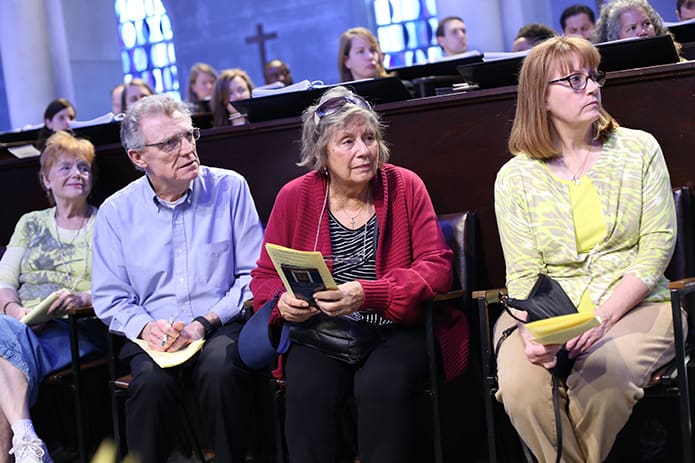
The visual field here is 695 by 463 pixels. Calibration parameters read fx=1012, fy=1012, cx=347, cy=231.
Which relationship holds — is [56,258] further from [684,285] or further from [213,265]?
[684,285]

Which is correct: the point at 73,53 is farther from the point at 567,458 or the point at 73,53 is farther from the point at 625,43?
the point at 567,458

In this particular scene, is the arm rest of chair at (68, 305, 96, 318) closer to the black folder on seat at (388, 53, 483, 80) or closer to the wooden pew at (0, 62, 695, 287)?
the wooden pew at (0, 62, 695, 287)

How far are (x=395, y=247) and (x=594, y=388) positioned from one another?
0.86 meters

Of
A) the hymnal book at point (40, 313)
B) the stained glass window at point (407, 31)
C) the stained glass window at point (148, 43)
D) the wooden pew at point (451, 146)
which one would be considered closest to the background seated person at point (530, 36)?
the wooden pew at point (451, 146)

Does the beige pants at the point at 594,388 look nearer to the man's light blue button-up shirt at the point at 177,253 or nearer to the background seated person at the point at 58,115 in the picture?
the man's light blue button-up shirt at the point at 177,253

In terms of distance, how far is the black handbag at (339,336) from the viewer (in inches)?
130

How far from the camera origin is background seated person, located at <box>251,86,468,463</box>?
3201 millimetres

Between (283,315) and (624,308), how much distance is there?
3.58 ft

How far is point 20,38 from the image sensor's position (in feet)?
32.4

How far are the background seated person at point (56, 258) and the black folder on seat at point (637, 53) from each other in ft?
7.27

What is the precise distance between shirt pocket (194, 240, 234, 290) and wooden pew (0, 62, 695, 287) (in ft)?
1.66

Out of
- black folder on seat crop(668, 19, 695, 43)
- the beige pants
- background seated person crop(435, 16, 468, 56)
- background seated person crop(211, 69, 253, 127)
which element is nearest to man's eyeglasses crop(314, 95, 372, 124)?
the beige pants

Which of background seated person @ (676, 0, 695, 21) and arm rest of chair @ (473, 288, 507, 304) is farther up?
background seated person @ (676, 0, 695, 21)

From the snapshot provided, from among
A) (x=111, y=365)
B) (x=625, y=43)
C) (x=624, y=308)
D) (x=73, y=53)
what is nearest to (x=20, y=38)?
(x=73, y=53)
